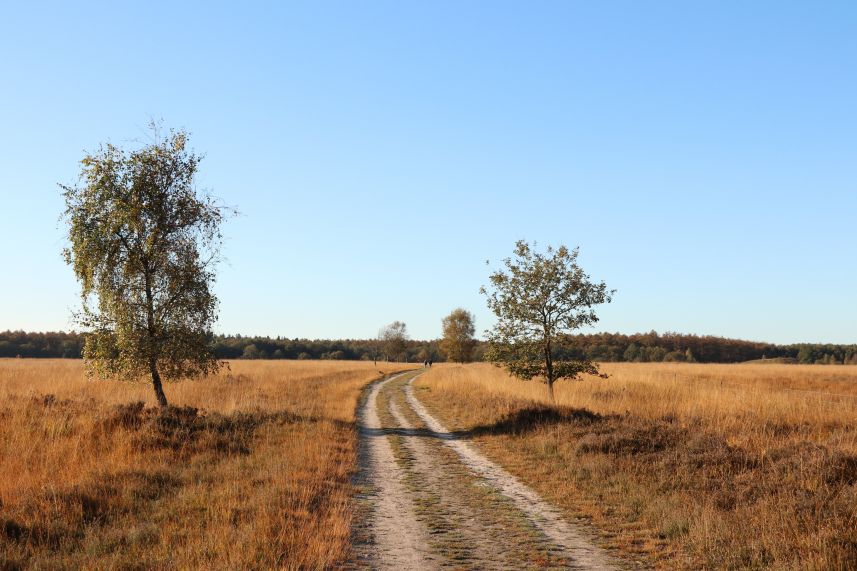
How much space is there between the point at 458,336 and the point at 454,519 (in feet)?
319

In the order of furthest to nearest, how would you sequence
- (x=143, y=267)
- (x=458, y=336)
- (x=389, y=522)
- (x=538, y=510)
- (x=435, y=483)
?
(x=458, y=336) → (x=143, y=267) → (x=435, y=483) → (x=538, y=510) → (x=389, y=522)

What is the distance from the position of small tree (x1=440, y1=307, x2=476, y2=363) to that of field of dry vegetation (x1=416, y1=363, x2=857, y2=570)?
81276 mm

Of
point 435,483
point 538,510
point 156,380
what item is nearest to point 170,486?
point 435,483

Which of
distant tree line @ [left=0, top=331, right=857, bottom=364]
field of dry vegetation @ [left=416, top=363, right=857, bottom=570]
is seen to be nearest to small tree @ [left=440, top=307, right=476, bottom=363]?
distant tree line @ [left=0, top=331, right=857, bottom=364]

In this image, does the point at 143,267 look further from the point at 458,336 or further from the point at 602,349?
the point at 602,349

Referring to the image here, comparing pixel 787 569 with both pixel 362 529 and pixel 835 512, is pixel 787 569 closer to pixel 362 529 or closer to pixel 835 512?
pixel 835 512

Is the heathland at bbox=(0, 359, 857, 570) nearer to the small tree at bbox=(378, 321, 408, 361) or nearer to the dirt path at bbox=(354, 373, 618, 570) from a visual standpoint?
the dirt path at bbox=(354, 373, 618, 570)

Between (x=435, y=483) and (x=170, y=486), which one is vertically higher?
(x=170, y=486)

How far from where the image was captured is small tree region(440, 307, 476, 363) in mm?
107213

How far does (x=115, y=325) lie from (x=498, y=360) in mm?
14822

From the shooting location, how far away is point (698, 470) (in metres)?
12.8

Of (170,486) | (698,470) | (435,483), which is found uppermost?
(698,470)

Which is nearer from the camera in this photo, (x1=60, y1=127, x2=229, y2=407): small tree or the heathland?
the heathland

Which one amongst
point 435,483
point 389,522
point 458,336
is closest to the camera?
point 389,522
